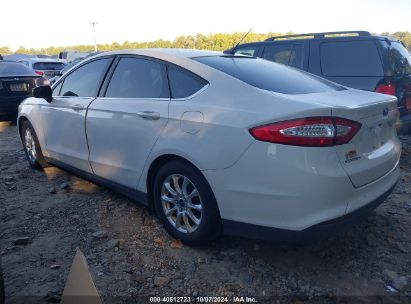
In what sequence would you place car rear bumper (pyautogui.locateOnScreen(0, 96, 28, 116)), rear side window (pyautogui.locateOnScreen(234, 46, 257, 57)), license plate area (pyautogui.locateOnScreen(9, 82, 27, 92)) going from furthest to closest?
license plate area (pyautogui.locateOnScreen(9, 82, 27, 92))
car rear bumper (pyautogui.locateOnScreen(0, 96, 28, 116))
rear side window (pyautogui.locateOnScreen(234, 46, 257, 57))

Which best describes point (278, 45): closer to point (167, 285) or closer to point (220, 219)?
point (220, 219)

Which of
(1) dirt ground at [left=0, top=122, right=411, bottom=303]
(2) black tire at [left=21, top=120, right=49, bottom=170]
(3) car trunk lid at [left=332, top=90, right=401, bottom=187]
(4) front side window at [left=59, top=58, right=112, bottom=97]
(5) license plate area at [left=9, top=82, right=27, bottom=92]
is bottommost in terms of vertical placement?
(1) dirt ground at [left=0, top=122, right=411, bottom=303]

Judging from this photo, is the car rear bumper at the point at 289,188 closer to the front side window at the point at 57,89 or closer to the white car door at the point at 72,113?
the white car door at the point at 72,113

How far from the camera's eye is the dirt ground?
2.62m

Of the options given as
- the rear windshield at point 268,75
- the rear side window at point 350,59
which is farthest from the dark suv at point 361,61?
the rear windshield at point 268,75

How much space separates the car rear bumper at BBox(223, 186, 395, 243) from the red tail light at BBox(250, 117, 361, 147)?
1.70 feet

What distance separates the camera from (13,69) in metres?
9.19

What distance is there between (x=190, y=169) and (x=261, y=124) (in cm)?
72

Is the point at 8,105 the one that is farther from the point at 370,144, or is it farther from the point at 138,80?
the point at 370,144

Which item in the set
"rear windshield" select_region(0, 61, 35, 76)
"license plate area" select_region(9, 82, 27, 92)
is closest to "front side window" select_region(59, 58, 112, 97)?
"license plate area" select_region(9, 82, 27, 92)

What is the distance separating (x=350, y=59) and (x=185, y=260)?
Answer: 4.07m

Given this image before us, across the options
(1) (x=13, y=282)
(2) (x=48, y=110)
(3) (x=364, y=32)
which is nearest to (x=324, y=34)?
(3) (x=364, y=32)

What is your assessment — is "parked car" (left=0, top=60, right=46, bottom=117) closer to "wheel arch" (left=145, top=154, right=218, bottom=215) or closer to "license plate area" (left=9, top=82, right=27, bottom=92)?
"license plate area" (left=9, top=82, right=27, bottom=92)

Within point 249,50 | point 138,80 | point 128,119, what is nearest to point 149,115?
point 128,119
